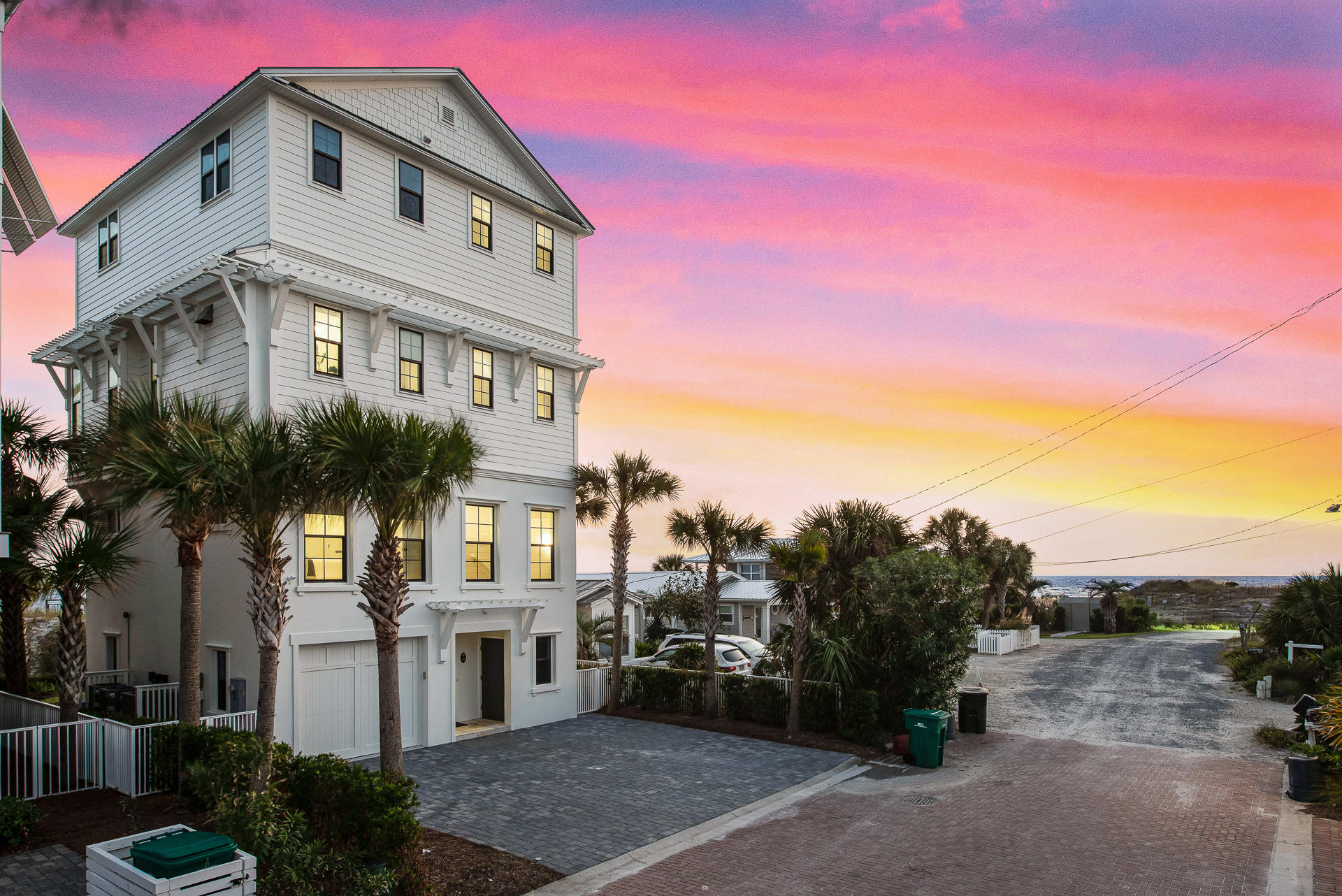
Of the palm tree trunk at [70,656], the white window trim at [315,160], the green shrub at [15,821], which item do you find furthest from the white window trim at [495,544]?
the green shrub at [15,821]

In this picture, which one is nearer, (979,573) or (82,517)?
(82,517)

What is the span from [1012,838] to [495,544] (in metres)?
12.1

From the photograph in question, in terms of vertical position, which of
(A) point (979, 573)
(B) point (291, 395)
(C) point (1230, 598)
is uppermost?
(B) point (291, 395)

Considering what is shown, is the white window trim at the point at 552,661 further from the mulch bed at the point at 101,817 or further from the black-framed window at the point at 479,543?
the mulch bed at the point at 101,817

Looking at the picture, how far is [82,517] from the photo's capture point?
14.8 metres

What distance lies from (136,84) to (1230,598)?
362 ft

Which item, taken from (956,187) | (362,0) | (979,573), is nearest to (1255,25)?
(956,187)

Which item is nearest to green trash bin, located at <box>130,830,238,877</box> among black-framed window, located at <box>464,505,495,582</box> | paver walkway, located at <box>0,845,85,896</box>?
paver walkway, located at <box>0,845,85,896</box>

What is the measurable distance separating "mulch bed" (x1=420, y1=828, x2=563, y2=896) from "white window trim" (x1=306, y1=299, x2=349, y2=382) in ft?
28.4

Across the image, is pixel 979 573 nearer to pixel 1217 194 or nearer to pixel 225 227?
pixel 1217 194

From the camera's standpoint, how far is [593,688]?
21.2 m

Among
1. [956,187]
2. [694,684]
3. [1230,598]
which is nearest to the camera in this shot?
[956,187]

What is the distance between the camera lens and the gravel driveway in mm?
18078

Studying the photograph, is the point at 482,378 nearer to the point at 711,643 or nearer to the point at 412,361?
the point at 412,361
